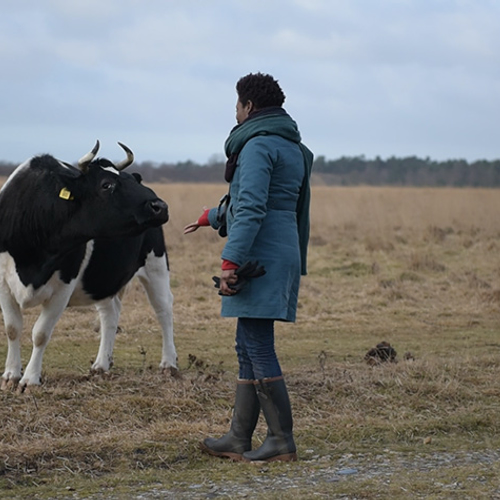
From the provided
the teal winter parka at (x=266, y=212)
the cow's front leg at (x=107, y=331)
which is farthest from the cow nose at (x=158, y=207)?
the cow's front leg at (x=107, y=331)

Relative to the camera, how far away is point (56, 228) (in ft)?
24.2

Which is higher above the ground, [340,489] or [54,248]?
[54,248]

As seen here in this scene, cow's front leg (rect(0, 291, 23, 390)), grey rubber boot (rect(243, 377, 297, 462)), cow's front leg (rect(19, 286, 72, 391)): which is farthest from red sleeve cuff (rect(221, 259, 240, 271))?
cow's front leg (rect(0, 291, 23, 390))

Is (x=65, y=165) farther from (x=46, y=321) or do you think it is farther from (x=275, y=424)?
(x=275, y=424)

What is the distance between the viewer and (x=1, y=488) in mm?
5215

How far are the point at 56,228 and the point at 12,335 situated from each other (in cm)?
99

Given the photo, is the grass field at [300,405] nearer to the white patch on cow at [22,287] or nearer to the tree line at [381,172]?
the white patch on cow at [22,287]

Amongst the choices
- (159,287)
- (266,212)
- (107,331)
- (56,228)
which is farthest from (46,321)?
(266,212)

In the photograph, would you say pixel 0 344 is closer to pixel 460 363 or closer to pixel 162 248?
pixel 162 248

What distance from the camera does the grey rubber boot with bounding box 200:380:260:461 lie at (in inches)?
227

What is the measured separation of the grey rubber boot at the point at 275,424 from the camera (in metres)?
5.63

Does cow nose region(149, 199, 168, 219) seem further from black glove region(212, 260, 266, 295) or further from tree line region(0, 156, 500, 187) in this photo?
tree line region(0, 156, 500, 187)

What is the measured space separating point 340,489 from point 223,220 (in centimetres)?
174

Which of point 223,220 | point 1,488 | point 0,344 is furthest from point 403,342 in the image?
point 1,488
